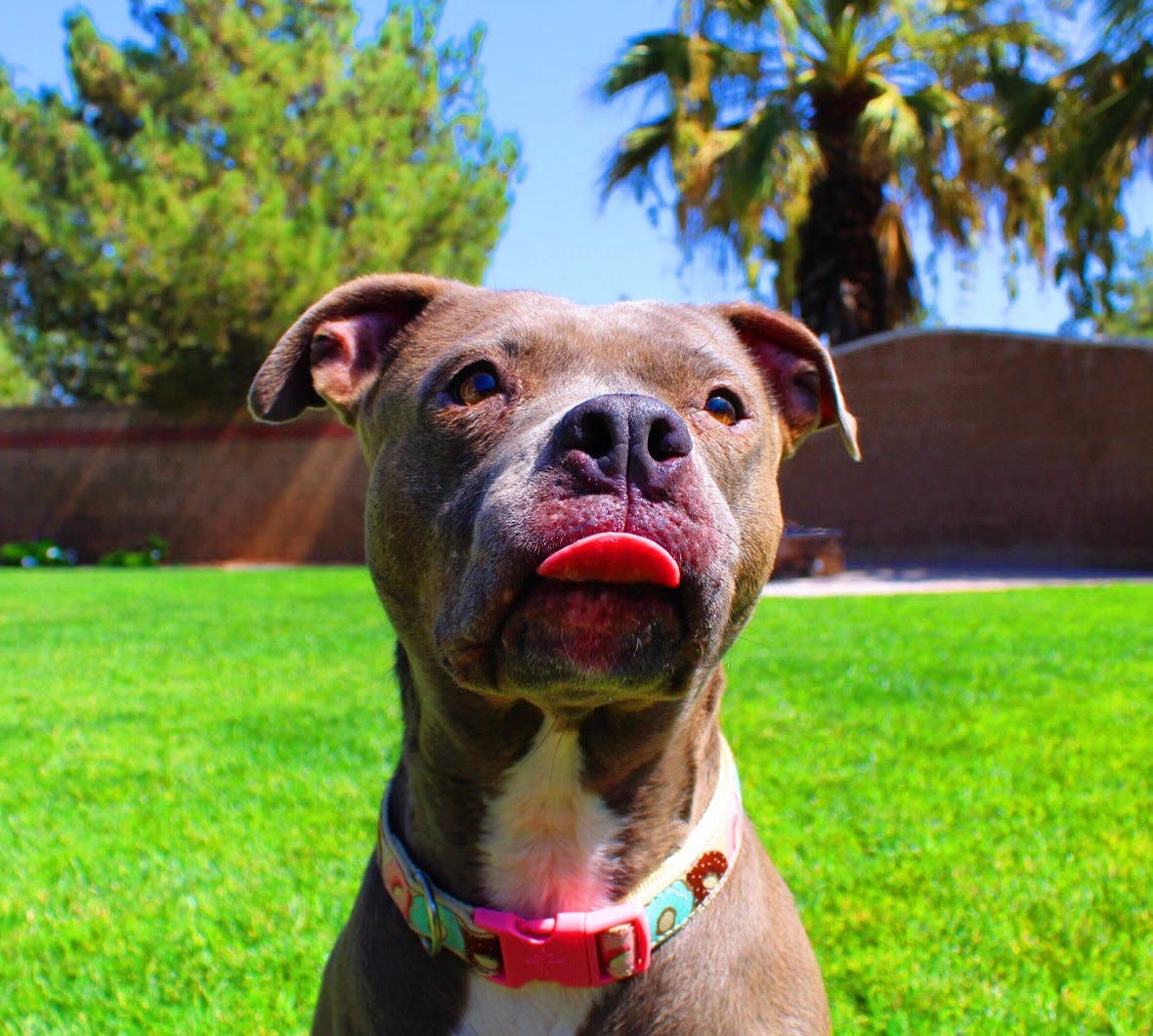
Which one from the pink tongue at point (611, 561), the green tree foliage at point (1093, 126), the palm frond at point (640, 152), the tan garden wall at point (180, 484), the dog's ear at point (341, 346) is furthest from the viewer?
the tan garden wall at point (180, 484)

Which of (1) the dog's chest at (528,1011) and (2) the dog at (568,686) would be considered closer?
(2) the dog at (568,686)

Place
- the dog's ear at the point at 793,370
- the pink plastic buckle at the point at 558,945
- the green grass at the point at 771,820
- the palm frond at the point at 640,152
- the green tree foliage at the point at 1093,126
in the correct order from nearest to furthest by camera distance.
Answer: the pink plastic buckle at the point at 558,945, the dog's ear at the point at 793,370, the green grass at the point at 771,820, the green tree foliage at the point at 1093,126, the palm frond at the point at 640,152

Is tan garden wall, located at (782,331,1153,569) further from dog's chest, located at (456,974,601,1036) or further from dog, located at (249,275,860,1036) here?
dog's chest, located at (456,974,601,1036)

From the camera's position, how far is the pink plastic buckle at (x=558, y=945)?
1.97 metres

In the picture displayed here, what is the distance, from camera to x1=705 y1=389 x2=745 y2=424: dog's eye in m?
2.25

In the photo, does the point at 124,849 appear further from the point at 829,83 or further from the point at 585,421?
the point at 829,83

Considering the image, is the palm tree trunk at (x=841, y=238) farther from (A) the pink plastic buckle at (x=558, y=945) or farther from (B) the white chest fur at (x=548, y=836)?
(A) the pink plastic buckle at (x=558, y=945)

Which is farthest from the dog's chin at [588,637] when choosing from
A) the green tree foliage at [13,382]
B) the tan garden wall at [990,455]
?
the green tree foliage at [13,382]

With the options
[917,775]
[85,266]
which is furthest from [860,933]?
[85,266]

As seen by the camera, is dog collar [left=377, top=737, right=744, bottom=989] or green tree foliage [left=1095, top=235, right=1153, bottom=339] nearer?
dog collar [left=377, top=737, right=744, bottom=989]

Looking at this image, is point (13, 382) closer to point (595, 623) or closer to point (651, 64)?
point (651, 64)

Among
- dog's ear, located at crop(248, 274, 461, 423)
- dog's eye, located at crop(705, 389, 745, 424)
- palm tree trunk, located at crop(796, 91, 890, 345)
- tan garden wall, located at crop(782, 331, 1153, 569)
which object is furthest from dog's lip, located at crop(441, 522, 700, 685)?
palm tree trunk, located at crop(796, 91, 890, 345)

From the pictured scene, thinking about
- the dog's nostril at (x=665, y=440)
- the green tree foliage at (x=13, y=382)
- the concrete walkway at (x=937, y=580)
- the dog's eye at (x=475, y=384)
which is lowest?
the green tree foliage at (x=13, y=382)

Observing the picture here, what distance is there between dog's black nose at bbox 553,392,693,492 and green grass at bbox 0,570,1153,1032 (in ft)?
5.81
